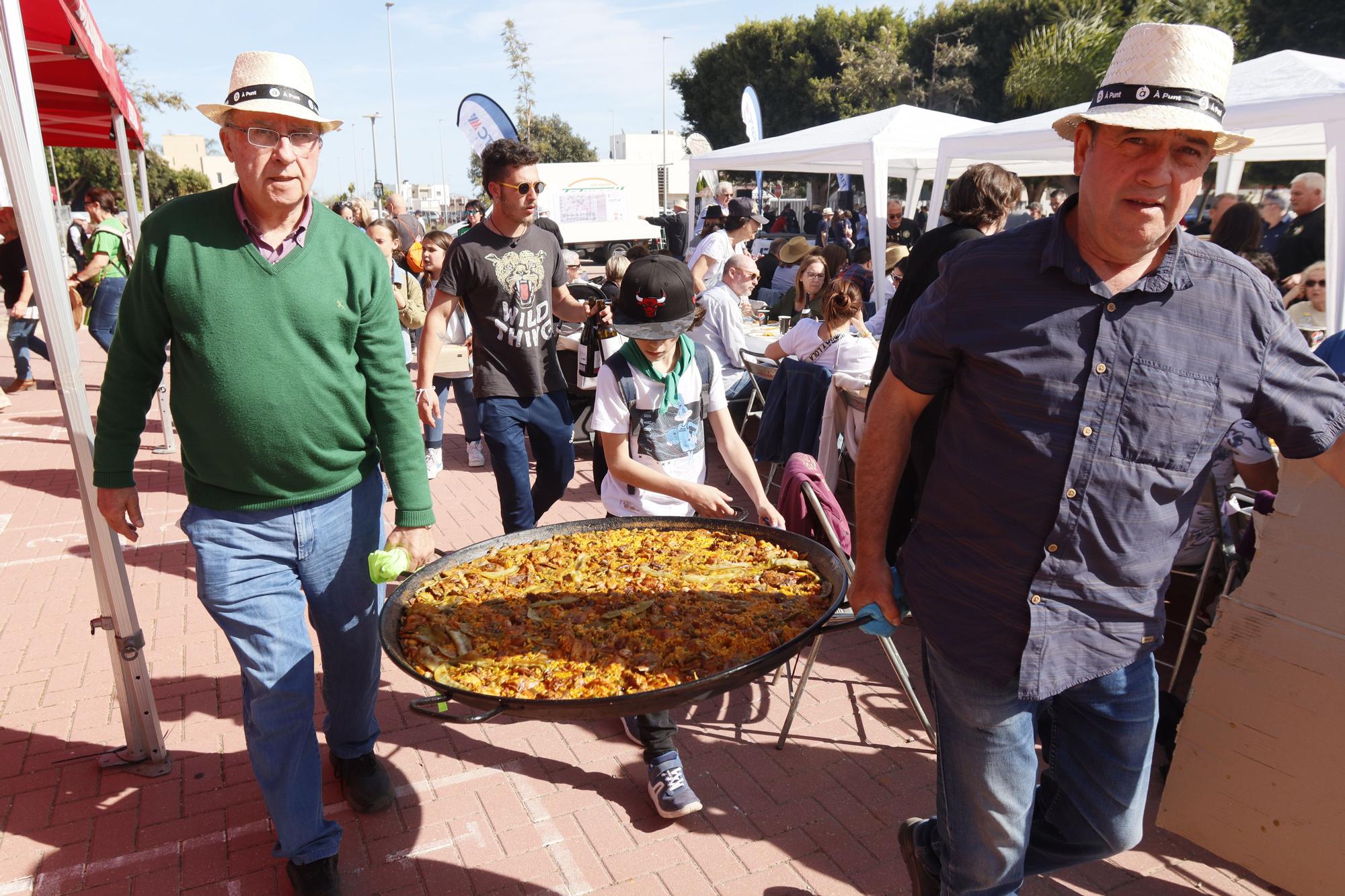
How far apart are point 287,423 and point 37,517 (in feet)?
17.0

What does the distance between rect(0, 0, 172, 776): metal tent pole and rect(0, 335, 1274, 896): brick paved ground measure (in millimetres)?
449

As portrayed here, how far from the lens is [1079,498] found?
1.76 m

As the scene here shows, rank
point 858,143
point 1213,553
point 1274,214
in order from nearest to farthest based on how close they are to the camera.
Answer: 1. point 1213,553
2. point 1274,214
3. point 858,143

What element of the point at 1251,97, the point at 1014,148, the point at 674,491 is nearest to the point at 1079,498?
the point at 674,491

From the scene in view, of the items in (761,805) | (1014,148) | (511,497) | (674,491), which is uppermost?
(1014,148)

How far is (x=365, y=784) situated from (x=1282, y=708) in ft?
9.72

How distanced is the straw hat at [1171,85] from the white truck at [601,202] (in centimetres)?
2301

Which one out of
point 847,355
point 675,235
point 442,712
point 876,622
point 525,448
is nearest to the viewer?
point 442,712

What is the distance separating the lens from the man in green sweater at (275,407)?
7.70 feet

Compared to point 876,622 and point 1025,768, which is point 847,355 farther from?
point 1025,768

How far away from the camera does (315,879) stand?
261 cm

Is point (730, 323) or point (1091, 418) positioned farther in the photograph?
point (730, 323)

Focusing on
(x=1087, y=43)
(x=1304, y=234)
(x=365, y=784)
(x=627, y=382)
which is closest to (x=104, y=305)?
(x=365, y=784)

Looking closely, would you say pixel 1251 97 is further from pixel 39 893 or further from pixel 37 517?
pixel 37 517
